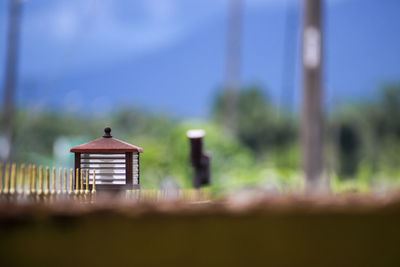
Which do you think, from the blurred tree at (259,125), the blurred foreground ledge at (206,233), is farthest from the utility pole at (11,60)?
the blurred tree at (259,125)

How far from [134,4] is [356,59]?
76.5 meters

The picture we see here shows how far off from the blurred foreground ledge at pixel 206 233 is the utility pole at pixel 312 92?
24.2 ft

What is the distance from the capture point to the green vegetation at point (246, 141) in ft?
42.4

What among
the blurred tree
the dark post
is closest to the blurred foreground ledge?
the dark post

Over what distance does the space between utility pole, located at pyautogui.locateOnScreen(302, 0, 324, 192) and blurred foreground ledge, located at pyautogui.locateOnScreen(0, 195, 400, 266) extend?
7.38 metres

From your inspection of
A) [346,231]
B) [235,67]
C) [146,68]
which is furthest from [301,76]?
[146,68]

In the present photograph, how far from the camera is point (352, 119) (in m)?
37.2

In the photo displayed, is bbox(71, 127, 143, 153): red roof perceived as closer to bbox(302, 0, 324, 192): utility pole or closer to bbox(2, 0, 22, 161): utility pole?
bbox(302, 0, 324, 192): utility pole

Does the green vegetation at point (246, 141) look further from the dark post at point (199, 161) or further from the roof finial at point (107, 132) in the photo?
the roof finial at point (107, 132)

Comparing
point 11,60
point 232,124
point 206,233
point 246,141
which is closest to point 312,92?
point 206,233

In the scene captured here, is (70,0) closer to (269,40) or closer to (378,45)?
(269,40)

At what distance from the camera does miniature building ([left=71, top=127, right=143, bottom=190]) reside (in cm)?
339

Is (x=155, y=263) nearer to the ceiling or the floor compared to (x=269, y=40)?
nearer to the floor

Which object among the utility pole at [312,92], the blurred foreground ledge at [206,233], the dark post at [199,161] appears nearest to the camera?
the blurred foreground ledge at [206,233]
